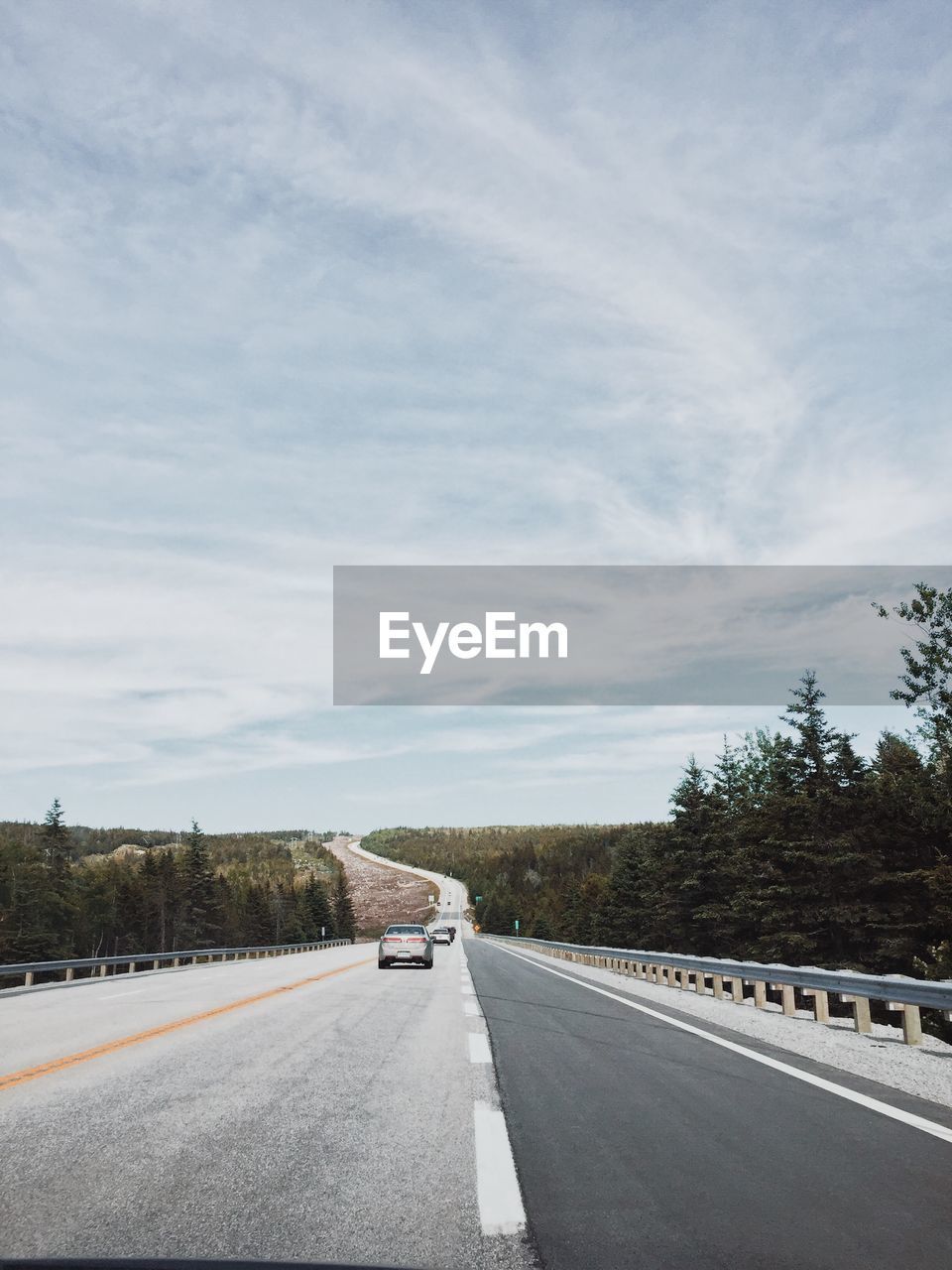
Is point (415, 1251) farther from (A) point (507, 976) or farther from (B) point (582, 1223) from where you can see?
(A) point (507, 976)

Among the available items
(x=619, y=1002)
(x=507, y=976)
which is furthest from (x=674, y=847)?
(x=619, y=1002)

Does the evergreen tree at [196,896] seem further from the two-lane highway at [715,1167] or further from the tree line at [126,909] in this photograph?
the two-lane highway at [715,1167]

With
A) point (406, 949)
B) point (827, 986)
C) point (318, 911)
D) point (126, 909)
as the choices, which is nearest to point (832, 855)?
point (406, 949)

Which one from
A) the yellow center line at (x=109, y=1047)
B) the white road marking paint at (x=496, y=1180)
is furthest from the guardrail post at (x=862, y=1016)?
the yellow center line at (x=109, y=1047)

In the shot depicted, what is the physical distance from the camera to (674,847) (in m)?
48.9

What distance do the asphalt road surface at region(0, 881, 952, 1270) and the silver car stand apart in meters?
17.2

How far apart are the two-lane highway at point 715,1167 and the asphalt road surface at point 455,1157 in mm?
21

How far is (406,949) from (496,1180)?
77.4 feet

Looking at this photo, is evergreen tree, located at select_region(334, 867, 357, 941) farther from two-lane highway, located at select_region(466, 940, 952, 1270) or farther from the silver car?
two-lane highway, located at select_region(466, 940, 952, 1270)

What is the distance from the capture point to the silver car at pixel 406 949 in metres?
27.4

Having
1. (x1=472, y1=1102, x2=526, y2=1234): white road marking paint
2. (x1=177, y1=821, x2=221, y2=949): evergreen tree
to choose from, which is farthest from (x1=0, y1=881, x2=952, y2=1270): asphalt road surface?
(x1=177, y1=821, x2=221, y2=949): evergreen tree

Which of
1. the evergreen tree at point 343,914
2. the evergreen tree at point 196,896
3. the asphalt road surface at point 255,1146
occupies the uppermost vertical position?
the asphalt road surface at point 255,1146

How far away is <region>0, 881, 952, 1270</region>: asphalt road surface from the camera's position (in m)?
3.89

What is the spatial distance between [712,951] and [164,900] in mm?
73759
